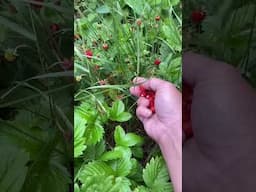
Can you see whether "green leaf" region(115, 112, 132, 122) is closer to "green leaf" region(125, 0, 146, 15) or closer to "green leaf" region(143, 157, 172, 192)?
"green leaf" region(143, 157, 172, 192)

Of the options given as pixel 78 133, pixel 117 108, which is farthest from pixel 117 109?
pixel 78 133

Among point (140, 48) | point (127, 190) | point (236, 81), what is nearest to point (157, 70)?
point (140, 48)

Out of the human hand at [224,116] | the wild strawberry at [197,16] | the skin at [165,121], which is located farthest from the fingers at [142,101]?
the wild strawberry at [197,16]

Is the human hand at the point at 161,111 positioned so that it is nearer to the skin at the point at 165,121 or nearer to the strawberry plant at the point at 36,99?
the skin at the point at 165,121

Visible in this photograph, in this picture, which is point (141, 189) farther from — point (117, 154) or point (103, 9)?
point (103, 9)

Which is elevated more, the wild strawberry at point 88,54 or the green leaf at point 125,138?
the wild strawberry at point 88,54

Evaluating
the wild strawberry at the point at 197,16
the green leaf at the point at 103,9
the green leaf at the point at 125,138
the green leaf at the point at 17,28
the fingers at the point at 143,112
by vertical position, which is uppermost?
the green leaf at the point at 103,9
